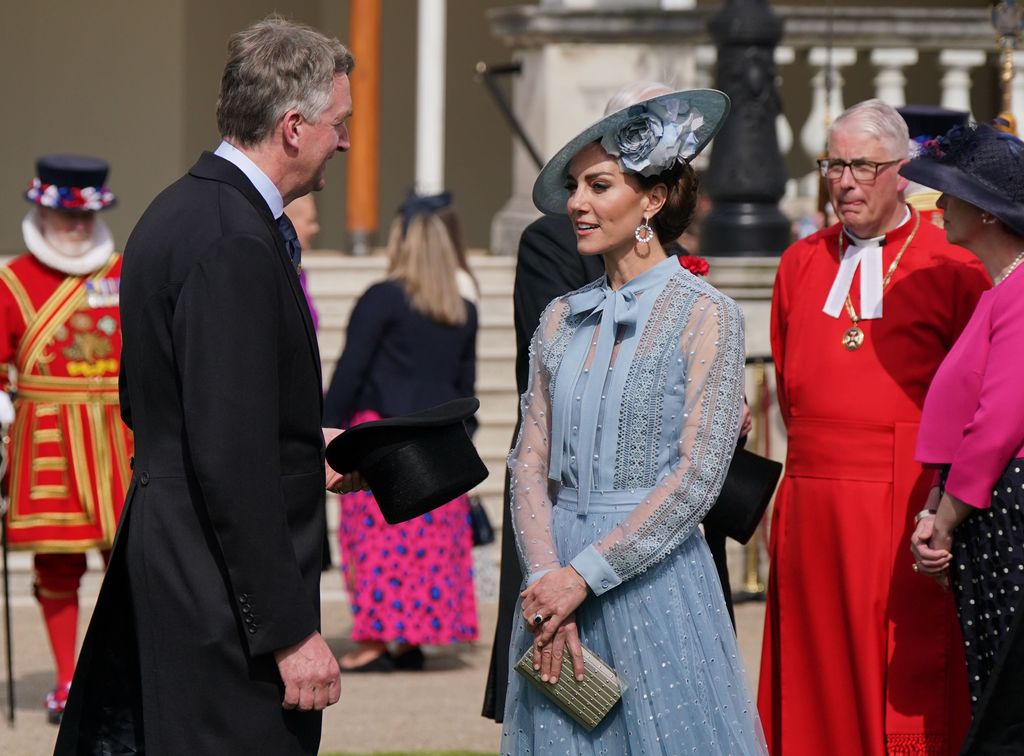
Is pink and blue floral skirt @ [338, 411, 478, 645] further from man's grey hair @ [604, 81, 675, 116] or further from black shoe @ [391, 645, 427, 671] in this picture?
man's grey hair @ [604, 81, 675, 116]

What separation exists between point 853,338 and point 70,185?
3356mm

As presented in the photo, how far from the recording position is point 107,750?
359cm

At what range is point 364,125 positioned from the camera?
11.8 meters

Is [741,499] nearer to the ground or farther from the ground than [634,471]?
nearer to the ground

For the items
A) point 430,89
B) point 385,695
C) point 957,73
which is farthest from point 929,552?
point 430,89

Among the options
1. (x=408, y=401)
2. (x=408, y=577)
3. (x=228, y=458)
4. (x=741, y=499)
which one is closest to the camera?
(x=228, y=458)

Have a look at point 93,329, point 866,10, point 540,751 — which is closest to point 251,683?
point 540,751

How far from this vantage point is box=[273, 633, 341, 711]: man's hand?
3.37 metres

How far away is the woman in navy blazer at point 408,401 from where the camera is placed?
25.1ft

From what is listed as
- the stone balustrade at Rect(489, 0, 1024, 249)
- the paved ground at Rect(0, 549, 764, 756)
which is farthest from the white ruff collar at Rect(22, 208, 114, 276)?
the stone balustrade at Rect(489, 0, 1024, 249)

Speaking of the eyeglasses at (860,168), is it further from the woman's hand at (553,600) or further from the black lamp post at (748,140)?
the black lamp post at (748,140)

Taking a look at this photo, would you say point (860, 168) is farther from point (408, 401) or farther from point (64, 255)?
point (64, 255)

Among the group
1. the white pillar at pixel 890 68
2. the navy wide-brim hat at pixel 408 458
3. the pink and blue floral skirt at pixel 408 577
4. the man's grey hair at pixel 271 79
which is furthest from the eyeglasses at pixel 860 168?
the white pillar at pixel 890 68

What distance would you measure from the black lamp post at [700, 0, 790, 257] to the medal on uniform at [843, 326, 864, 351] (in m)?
3.91
